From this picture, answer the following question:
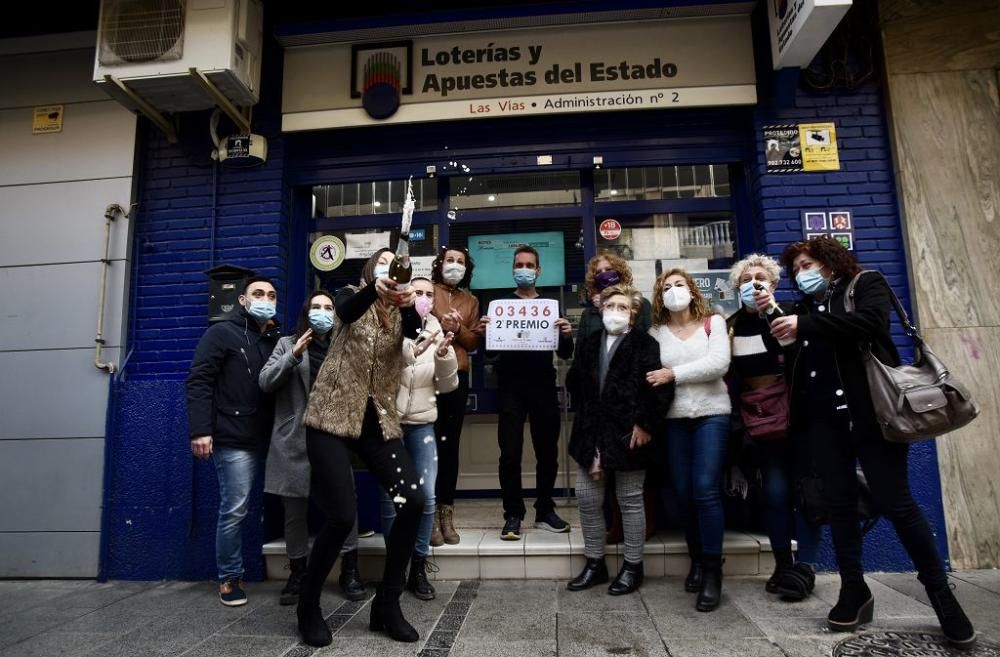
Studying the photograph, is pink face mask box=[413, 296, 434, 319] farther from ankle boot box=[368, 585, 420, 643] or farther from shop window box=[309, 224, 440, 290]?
shop window box=[309, 224, 440, 290]

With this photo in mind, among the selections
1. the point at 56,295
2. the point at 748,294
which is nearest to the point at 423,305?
the point at 748,294

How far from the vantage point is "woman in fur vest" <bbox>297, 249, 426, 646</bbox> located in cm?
273

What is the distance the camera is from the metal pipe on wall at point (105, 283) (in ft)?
15.0

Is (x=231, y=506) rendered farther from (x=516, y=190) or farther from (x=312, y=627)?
(x=516, y=190)

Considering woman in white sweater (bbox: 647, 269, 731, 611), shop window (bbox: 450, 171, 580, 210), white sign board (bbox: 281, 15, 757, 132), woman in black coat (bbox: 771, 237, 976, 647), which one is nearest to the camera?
woman in black coat (bbox: 771, 237, 976, 647)

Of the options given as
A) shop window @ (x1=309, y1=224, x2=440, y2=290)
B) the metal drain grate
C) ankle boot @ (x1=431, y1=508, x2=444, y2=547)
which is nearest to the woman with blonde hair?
the metal drain grate

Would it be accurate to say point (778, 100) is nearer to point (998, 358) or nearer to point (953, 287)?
point (953, 287)

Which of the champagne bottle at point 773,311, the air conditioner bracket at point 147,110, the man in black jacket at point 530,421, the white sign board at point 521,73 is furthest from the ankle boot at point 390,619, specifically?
the air conditioner bracket at point 147,110

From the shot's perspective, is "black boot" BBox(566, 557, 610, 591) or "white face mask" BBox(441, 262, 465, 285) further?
"white face mask" BBox(441, 262, 465, 285)

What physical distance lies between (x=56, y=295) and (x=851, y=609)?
19.8 ft

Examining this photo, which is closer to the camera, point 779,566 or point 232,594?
point 779,566

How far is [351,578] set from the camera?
3.59 m

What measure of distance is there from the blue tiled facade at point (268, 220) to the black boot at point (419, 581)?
1.40m

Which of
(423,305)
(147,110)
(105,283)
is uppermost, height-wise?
(147,110)
